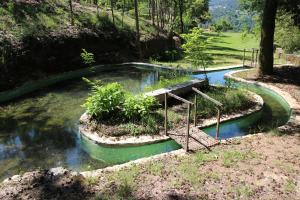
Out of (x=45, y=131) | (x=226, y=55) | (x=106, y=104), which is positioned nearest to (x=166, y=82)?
(x=106, y=104)

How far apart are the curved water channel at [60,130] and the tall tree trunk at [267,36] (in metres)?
1.57

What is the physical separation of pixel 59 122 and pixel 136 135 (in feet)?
9.46

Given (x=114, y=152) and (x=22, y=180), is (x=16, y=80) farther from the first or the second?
(x=22, y=180)

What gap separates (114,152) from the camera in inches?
315

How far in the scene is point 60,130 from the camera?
9.37 meters

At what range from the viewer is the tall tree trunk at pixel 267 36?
13.3 meters

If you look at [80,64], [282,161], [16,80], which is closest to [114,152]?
[282,161]

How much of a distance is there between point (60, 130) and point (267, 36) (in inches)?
371

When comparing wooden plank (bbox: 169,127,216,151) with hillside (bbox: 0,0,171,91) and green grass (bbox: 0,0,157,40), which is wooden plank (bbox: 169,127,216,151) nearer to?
hillside (bbox: 0,0,171,91)

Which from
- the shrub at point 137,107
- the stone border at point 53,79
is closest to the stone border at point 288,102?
the stone border at point 53,79

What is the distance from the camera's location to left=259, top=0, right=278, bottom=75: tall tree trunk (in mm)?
13344

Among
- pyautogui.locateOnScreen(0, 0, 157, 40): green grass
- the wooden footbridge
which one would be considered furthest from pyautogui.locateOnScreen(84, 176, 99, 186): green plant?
pyautogui.locateOnScreen(0, 0, 157, 40): green grass

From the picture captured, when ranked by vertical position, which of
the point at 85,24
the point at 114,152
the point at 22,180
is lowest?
the point at 114,152

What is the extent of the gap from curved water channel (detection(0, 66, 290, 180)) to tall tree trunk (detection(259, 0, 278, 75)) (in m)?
1.57
